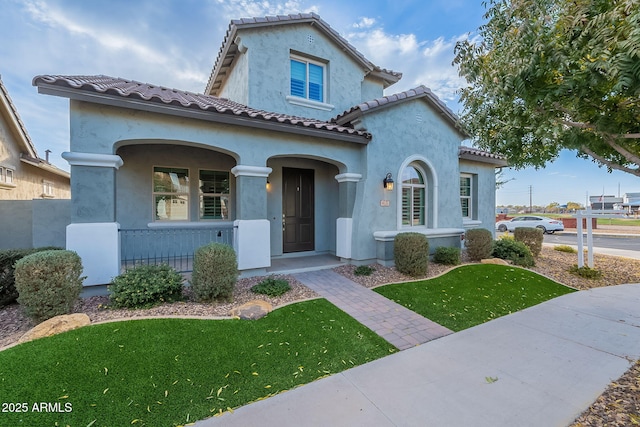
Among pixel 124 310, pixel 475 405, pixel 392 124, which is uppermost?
pixel 392 124

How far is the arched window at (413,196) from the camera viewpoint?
9484mm

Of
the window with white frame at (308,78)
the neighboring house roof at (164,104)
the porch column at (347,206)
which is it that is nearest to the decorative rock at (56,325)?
the neighboring house roof at (164,104)

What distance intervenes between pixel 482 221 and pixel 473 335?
9.08 meters

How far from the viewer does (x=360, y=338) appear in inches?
171

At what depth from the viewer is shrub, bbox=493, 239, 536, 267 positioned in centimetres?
948

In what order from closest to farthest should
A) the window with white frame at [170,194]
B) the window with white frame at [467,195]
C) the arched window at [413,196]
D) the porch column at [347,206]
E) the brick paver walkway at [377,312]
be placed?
the brick paver walkway at [377,312], the porch column at [347,206], the window with white frame at [170,194], the arched window at [413,196], the window with white frame at [467,195]

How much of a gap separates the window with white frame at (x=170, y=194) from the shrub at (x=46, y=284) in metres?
4.15

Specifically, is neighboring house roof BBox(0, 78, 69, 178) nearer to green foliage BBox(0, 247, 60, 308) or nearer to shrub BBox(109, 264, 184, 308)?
green foliage BBox(0, 247, 60, 308)

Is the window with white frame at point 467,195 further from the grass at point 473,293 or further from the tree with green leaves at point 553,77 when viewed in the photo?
the tree with green leaves at point 553,77

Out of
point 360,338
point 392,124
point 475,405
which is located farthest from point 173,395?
point 392,124

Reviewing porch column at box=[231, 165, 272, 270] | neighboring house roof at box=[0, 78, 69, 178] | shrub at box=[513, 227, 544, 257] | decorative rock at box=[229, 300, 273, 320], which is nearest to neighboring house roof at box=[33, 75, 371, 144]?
porch column at box=[231, 165, 272, 270]

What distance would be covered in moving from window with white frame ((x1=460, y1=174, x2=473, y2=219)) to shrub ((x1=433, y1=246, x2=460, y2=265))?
13.7 feet

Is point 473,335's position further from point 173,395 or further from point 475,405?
point 173,395

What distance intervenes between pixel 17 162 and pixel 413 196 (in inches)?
666
